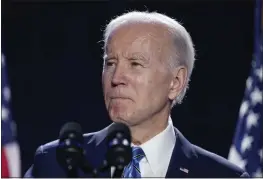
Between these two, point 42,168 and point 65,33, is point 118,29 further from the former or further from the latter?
point 65,33

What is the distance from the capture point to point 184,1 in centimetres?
208

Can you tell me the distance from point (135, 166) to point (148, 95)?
22 centimetres

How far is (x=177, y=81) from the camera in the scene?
1.57m

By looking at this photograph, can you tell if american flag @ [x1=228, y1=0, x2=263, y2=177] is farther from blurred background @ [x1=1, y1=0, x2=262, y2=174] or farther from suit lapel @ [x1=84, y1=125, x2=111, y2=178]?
suit lapel @ [x1=84, y1=125, x2=111, y2=178]

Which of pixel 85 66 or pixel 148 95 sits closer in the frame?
pixel 148 95

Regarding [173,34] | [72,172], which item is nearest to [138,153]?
[173,34]

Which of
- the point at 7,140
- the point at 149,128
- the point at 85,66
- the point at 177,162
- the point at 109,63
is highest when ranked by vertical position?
the point at 109,63

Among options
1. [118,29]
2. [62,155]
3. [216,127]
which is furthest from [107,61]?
[216,127]

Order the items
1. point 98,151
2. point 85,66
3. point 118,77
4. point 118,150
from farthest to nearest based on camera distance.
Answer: point 85,66 → point 98,151 → point 118,77 → point 118,150

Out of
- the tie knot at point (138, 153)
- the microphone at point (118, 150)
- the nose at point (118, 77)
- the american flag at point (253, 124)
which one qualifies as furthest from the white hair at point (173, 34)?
the american flag at point (253, 124)

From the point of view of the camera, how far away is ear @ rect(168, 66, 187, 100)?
1.56 m

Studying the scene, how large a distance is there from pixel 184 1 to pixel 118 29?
64cm

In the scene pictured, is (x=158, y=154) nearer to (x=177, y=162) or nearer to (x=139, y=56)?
(x=177, y=162)

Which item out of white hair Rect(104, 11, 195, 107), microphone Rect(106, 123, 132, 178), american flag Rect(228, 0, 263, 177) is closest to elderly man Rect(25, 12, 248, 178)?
white hair Rect(104, 11, 195, 107)
